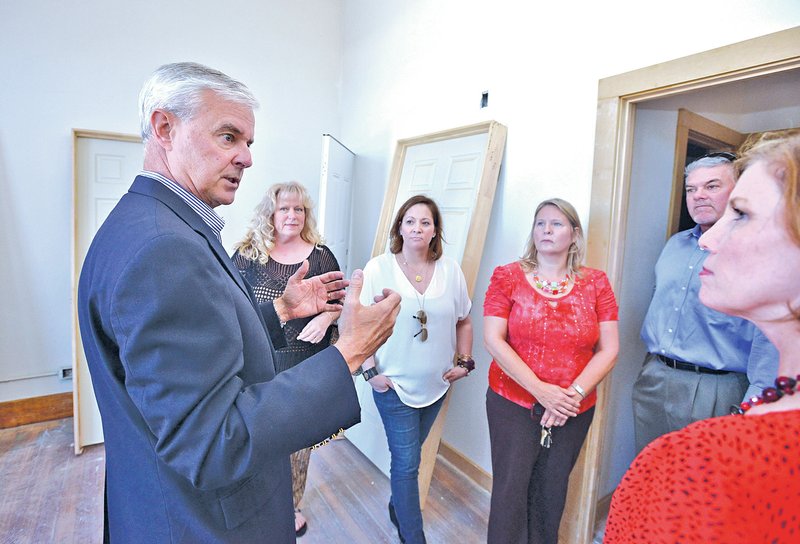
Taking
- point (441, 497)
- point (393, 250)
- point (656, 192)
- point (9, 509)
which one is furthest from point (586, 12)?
point (9, 509)

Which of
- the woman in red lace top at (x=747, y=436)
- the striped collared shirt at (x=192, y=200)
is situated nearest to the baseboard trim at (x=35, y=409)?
the striped collared shirt at (x=192, y=200)

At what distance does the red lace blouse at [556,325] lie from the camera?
64.9 inches

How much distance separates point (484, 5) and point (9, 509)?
149 inches

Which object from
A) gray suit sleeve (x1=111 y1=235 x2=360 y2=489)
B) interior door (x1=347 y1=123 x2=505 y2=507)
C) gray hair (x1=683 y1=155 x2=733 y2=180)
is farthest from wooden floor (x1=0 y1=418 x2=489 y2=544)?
gray hair (x1=683 y1=155 x2=733 y2=180)

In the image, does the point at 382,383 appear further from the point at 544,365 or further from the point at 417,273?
the point at 544,365

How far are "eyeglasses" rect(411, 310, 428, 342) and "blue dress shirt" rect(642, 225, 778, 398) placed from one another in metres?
1.02

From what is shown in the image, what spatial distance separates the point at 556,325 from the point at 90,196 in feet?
10.5

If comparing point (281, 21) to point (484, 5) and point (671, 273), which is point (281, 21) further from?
point (671, 273)

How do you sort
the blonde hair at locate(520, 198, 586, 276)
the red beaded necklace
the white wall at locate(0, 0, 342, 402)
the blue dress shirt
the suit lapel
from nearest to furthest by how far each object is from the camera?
the red beaded necklace, the suit lapel, the blue dress shirt, the blonde hair at locate(520, 198, 586, 276), the white wall at locate(0, 0, 342, 402)

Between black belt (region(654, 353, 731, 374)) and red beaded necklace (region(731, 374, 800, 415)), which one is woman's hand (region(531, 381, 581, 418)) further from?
red beaded necklace (region(731, 374, 800, 415))

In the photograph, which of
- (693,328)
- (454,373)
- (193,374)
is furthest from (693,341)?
(193,374)

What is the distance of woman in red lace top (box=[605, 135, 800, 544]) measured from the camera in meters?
0.48

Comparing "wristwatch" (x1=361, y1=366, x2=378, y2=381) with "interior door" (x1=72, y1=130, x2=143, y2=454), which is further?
"interior door" (x1=72, y1=130, x2=143, y2=454)

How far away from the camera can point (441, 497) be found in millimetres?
2379
